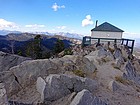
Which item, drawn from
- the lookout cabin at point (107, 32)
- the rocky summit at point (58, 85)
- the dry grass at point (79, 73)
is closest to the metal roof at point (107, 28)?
the lookout cabin at point (107, 32)

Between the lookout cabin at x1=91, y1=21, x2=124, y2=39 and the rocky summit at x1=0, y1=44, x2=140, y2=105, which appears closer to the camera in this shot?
the rocky summit at x1=0, y1=44, x2=140, y2=105

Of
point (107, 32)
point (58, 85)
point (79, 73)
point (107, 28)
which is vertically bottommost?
point (79, 73)

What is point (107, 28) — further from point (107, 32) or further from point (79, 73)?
point (79, 73)

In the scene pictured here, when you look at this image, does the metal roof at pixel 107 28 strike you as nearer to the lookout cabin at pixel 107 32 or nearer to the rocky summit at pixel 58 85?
the lookout cabin at pixel 107 32

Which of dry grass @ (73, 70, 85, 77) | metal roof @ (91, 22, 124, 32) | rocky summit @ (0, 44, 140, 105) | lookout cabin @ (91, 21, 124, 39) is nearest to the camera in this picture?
rocky summit @ (0, 44, 140, 105)

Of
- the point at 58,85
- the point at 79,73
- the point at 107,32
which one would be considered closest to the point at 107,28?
the point at 107,32

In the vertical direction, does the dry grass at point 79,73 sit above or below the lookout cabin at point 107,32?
below

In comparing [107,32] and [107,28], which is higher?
[107,28]

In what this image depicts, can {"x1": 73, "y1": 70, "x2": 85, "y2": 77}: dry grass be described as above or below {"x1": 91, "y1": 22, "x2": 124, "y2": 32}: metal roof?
below

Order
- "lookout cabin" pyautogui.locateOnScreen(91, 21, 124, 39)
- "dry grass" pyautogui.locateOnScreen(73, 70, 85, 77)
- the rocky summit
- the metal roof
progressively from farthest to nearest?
1. the metal roof
2. "lookout cabin" pyautogui.locateOnScreen(91, 21, 124, 39)
3. "dry grass" pyautogui.locateOnScreen(73, 70, 85, 77)
4. the rocky summit

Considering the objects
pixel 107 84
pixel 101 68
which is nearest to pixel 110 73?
pixel 101 68

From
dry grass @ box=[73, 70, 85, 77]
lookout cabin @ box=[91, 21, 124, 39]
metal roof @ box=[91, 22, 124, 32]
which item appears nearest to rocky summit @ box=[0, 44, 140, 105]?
dry grass @ box=[73, 70, 85, 77]

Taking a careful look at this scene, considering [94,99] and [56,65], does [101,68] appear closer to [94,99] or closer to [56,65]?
[56,65]

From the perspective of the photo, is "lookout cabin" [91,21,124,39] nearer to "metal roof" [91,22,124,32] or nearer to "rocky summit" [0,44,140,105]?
"metal roof" [91,22,124,32]
